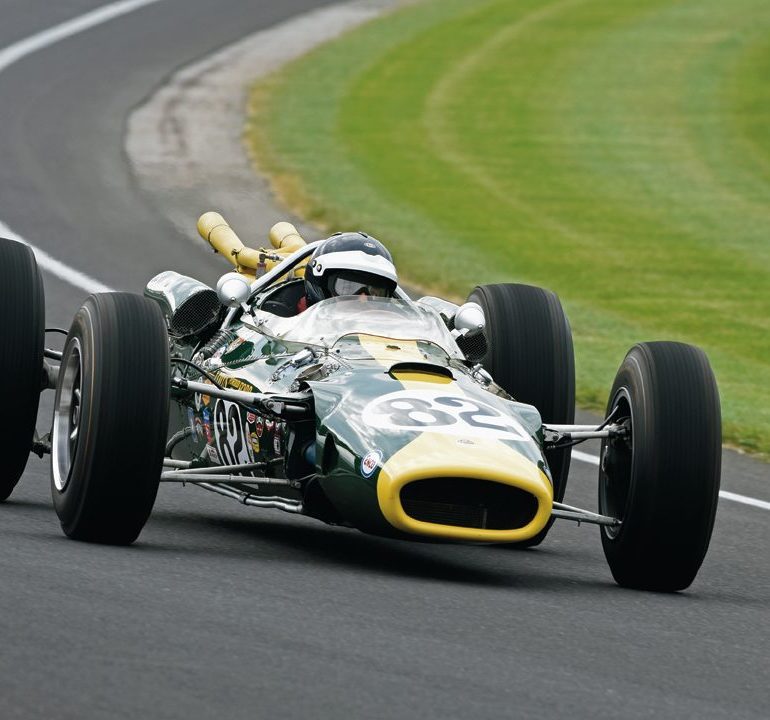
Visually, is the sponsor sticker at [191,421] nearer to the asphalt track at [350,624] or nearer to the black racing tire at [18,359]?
the asphalt track at [350,624]

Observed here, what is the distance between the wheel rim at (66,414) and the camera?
28.9 feet

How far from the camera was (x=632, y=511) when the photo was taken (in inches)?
327

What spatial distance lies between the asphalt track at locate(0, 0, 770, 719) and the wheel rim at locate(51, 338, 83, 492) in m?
0.32

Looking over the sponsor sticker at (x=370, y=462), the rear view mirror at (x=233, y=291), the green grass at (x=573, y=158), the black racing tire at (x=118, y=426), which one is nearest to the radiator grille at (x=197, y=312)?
the rear view mirror at (x=233, y=291)

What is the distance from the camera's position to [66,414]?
9.02m

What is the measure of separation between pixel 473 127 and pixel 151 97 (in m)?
4.85

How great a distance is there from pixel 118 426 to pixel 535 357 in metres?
2.91

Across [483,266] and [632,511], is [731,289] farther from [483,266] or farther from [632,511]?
[632,511]

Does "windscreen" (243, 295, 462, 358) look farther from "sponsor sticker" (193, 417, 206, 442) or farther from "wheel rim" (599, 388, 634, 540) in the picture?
"wheel rim" (599, 388, 634, 540)

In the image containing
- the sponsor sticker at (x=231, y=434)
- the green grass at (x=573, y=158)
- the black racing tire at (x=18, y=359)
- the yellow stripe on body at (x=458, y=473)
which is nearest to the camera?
the yellow stripe on body at (x=458, y=473)

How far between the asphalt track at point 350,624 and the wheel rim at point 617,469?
34 centimetres

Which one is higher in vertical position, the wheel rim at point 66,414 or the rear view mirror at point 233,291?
the rear view mirror at point 233,291

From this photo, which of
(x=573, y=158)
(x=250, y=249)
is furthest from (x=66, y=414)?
(x=573, y=158)

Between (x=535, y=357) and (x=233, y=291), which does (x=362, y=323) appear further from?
(x=535, y=357)
